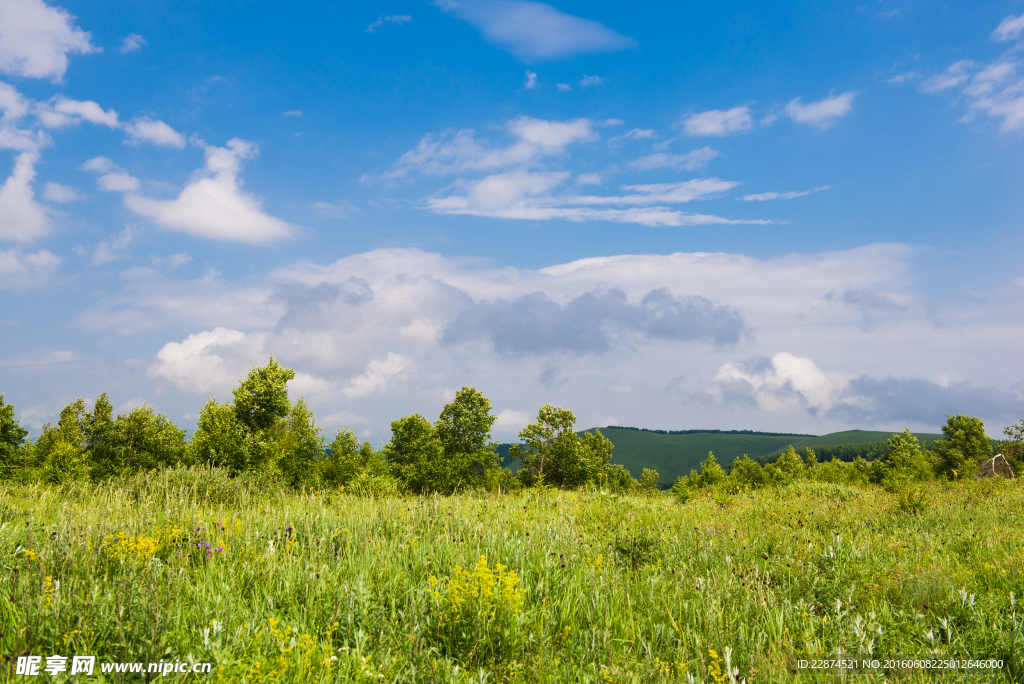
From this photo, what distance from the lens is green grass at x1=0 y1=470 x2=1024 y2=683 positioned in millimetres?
→ 3385

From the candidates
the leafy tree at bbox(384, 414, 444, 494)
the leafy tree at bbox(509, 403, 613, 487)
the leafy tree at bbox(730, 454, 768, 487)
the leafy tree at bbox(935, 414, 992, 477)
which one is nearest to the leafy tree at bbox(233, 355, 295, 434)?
the leafy tree at bbox(384, 414, 444, 494)

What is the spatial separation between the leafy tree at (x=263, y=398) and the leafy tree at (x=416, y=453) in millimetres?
8592

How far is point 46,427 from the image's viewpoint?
47.9 m

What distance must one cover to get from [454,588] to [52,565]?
3580 millimetres

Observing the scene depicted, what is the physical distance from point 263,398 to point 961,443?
6279 cm

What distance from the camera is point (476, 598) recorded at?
4008 mm

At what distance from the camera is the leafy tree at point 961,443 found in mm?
45566

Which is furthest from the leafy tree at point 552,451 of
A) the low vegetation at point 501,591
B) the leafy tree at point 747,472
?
the leafy tree at point 747,472

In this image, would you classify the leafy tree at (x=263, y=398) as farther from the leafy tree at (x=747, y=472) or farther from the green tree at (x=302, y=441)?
the leafy tree at (x=747, y=472)

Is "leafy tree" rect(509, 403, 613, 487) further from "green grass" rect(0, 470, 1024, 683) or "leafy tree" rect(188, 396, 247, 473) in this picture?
"green grass" rect(0, 470, 1024, 683)

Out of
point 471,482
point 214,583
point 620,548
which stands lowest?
point 471,482

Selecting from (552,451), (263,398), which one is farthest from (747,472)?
(263,398)

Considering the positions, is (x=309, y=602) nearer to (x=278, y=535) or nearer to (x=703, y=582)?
(x=278, y=535)

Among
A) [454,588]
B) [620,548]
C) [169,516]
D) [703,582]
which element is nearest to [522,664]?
[454,588]
